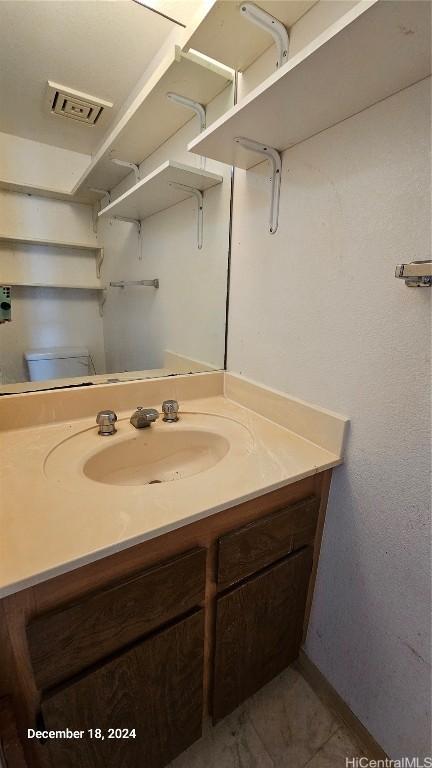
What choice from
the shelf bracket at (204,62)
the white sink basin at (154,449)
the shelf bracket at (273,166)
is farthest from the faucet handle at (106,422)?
the shelf bracket at (204,62)

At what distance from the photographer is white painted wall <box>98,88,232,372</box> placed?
115 centimetres

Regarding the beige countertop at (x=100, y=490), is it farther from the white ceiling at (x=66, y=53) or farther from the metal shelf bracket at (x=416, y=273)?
the white ceiling at (x=66, y=53)

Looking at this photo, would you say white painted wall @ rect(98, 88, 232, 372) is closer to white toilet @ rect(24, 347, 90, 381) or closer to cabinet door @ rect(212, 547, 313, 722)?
white toilet @ rect(24, 347, 90, 381)

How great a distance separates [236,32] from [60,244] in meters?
0.75

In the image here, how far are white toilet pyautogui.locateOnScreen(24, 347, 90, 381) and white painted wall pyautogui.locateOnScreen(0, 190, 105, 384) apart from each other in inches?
0.8

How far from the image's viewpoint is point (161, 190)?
3.66 ft

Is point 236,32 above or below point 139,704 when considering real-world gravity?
above

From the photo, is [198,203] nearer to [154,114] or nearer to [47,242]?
[154,114]

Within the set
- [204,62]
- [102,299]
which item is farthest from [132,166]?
[102,299]

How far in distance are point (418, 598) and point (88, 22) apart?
168 centimetres

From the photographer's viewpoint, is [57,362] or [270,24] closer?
[270,24]

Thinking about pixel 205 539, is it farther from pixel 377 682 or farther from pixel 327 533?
pixel 377 682

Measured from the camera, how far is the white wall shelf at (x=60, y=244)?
0.95m

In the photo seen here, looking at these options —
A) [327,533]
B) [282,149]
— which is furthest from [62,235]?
[327,533]
